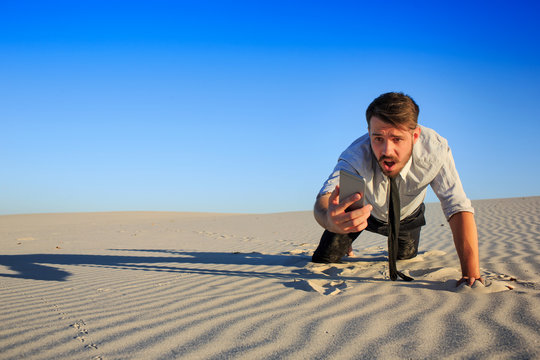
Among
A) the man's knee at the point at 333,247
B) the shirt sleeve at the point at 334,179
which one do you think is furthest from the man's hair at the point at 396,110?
the man's knee at the point at 333,247

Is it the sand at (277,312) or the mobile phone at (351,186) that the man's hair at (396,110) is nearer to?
the mobile phone at (351,186)

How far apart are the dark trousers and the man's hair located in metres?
1.50

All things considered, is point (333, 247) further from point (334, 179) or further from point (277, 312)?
point (277, 312)

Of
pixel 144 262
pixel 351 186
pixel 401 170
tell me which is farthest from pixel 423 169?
pixel 144 262

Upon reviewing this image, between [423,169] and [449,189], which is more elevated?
[423,169]

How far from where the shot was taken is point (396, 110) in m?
2.56

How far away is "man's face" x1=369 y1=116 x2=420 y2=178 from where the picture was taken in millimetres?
2617

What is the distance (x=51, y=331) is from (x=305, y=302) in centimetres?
157

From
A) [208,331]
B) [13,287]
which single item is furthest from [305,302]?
[13,287]

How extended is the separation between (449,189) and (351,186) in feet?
4.01

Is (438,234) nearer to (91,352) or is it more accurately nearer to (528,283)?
(528,283)

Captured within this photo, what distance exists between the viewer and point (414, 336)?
1.88 metres

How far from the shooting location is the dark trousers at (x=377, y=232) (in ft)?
13.0

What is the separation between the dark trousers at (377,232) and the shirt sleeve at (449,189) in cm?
97
